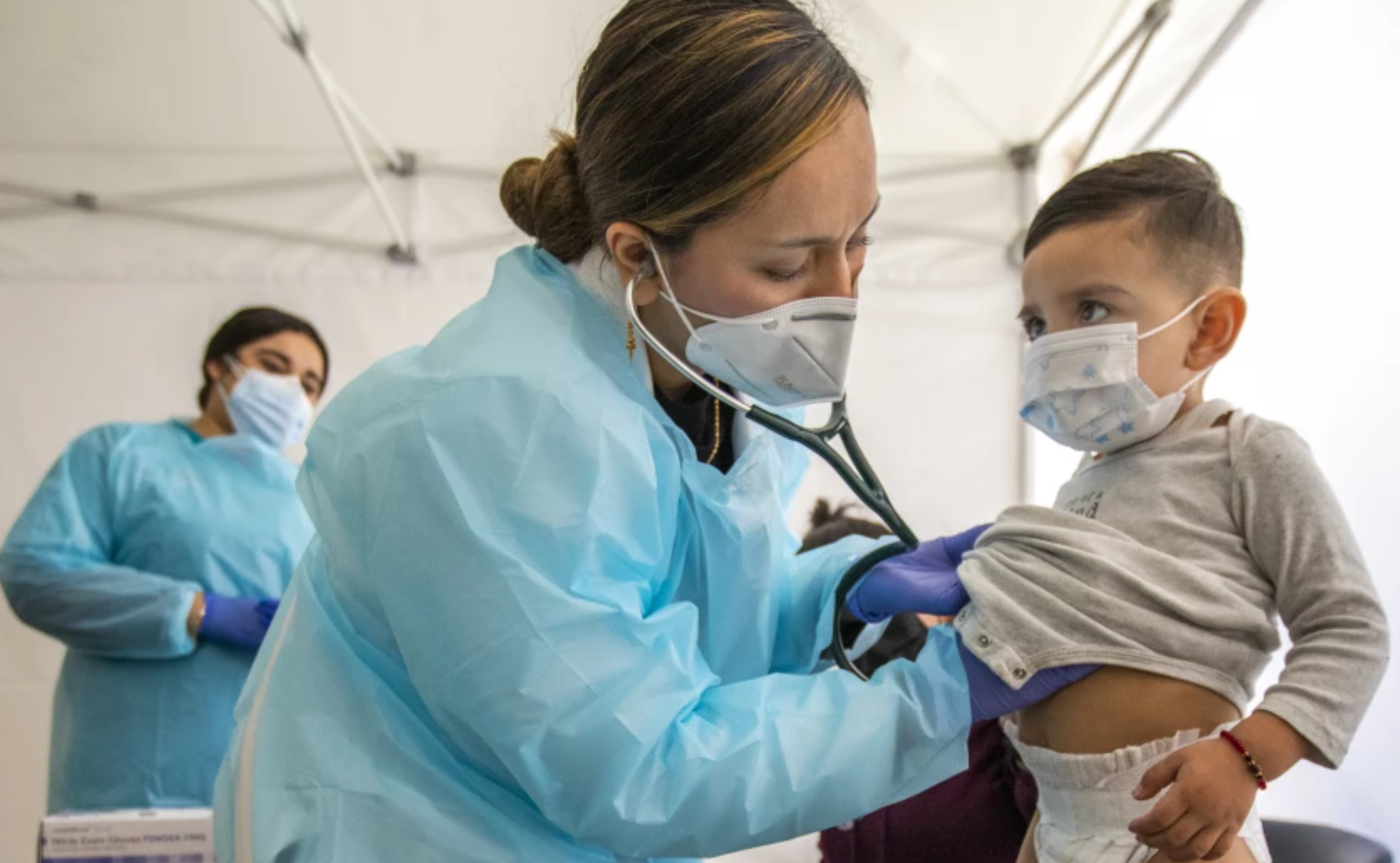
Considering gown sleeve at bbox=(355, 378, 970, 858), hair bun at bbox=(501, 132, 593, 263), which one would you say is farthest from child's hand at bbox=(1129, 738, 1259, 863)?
hair bun at bbox=(501, 132, 593, 263)

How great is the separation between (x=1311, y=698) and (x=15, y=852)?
3058 mm

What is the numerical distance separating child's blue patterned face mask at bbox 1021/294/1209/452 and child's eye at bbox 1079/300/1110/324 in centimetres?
2

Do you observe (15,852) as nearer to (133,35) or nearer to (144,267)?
(144,267)

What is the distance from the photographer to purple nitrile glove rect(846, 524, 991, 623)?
991mm

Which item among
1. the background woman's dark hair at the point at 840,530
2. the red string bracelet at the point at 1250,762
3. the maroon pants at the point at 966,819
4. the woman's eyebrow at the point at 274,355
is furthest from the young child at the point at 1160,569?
the woman's eyebrow at the point at 274,355

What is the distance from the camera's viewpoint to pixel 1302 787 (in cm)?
173

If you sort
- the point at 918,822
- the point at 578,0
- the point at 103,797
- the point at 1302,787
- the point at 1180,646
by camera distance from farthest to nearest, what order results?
the point at 578,0 → the point at 103,797 → the point at 1302,787 → the point at 918,822 → the point at 1180,646

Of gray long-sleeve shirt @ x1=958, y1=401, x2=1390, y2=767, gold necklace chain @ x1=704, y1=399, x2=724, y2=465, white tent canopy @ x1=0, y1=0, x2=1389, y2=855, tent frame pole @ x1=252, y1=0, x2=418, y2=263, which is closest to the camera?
gray long-sleeve shirt @ x1=958, y1=401, x2=1390, y2=767

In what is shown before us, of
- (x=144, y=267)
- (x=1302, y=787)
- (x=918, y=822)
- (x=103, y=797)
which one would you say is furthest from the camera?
(x=144, y=267)

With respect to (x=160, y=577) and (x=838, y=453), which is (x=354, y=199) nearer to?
(x=160, y=577)

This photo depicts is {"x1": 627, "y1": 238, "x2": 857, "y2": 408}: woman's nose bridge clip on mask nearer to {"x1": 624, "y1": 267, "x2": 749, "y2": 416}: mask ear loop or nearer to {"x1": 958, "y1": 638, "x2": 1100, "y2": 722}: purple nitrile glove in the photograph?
{"x1": 624, "y1": 267, "x2": 749, "y2": 416}: mask ear loop

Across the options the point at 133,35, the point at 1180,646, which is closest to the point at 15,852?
the point at 133,35

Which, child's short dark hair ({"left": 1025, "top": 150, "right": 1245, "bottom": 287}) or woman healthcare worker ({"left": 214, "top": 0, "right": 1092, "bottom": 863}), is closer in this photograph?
woman healthcare worker ({"left": 214, "top": 0, "right": 1092, "bottom": 863})

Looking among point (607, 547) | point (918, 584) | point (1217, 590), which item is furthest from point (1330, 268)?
point (607, 547)
